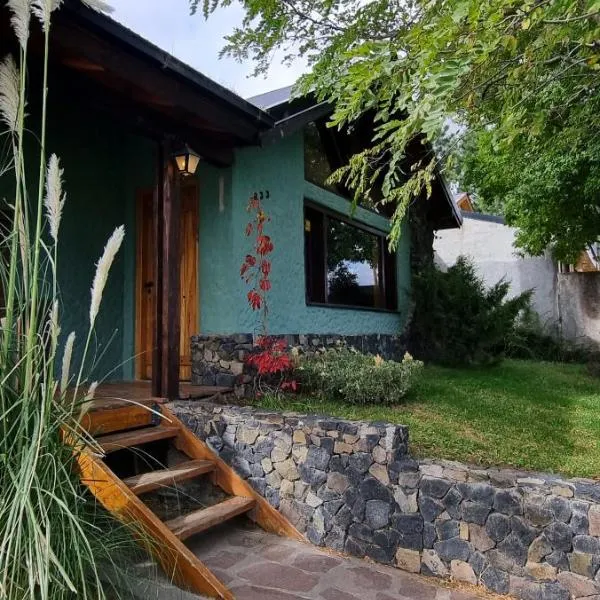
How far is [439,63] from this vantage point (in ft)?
8.50

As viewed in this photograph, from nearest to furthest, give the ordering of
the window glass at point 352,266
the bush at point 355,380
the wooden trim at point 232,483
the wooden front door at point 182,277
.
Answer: the wooden trim at point 232,483 → the bush at point 355,380 → the wooden front door at point 182,277 → the window glass at point 352,266

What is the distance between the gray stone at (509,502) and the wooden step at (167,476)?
204cm

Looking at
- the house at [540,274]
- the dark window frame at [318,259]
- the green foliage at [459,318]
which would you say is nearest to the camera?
the dark window frame at [318,259]

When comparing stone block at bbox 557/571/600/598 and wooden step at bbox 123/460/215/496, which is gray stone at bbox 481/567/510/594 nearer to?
stone block at bbox 557/571/600/598

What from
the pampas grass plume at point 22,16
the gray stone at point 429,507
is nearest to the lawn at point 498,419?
the gray stone at point 429,507

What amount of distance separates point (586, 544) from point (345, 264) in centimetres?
543

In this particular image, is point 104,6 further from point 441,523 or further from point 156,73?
point 441,523

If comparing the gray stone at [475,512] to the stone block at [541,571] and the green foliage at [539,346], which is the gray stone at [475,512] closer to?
Answer: the stone block at [541,571]

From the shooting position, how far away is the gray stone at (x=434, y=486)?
2.98 meters

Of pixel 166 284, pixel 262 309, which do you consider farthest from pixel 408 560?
pixel 262 309

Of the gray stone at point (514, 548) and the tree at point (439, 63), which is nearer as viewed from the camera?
the tree at point (439, 63)

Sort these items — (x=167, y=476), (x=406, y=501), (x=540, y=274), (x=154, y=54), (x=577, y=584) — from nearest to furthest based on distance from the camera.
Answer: (x=577, y=584)
(x=406, y=501)
(x=167, y=476)
(x=154, y=54)
(x=540, y=274)

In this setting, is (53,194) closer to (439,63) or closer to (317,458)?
(439,63)

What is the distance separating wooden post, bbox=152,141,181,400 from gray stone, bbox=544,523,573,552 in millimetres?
2942
